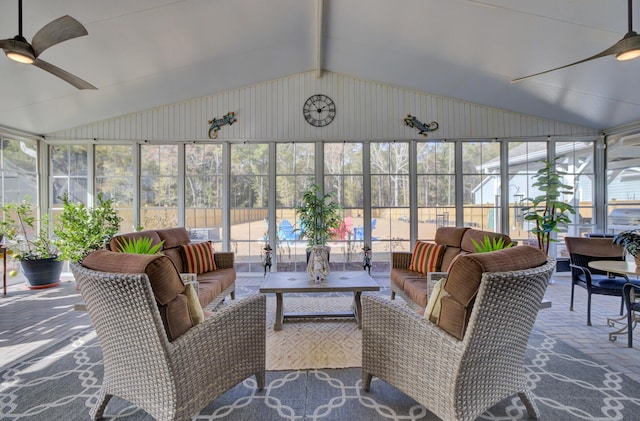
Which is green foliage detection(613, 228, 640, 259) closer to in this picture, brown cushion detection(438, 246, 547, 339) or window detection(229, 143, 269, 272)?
brown cushion detection(438, 246, 547, 339)

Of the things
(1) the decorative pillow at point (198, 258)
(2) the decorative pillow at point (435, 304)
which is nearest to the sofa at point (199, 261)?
(1) the decorative pillow at point (198, 258)

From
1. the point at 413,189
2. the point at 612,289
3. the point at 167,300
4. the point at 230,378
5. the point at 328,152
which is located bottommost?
the point at 230,378

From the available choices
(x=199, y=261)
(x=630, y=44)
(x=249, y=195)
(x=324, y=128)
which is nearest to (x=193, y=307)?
(x=199, y=261)

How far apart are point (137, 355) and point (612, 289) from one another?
3969 mm

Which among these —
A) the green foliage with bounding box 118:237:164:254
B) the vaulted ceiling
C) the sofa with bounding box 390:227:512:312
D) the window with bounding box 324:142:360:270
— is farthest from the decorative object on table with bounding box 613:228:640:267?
the green foliage with bounding box 118:237:164:254

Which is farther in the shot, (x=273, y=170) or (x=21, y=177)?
(x=273, y=170)

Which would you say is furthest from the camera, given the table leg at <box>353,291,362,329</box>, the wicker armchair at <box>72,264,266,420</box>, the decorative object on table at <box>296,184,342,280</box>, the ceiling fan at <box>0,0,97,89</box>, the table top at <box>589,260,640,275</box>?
the decorative object on table at <box>296,184,342,280</box>

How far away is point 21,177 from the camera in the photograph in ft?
14.6

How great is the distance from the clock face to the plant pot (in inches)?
179

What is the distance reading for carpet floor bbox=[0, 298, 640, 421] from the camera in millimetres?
1665

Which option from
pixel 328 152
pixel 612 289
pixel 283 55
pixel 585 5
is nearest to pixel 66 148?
pixel 283 55

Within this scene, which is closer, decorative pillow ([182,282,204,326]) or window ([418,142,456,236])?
decorative pillow ([182,282,204,326])

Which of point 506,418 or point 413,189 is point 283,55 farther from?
point 506,418

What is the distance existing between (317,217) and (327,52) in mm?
2533
